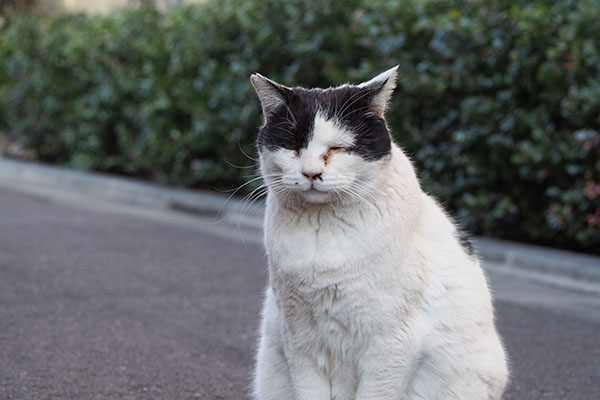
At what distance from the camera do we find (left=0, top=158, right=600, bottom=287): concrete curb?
21.8 feet

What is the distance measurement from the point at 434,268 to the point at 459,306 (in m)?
0.16

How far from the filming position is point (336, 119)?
313 centimetres

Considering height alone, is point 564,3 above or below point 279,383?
above

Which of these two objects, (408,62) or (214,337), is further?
(408,62)

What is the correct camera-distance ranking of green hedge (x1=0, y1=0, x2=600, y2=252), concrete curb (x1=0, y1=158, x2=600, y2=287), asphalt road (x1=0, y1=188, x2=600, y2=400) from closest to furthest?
asphalt road (x1=0, y1=188, x2=600, y2=400), concrete curb (x1=0, y1=158, x2=600, y2=287), green hedge (x1=0, y1=0, x2=600, y2=252)

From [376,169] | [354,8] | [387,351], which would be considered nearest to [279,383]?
[387,351]

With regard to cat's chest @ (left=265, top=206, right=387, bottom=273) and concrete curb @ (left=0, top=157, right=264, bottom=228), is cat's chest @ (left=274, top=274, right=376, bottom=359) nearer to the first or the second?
cat's chest @ (left=265, top=206, right=387, bottom=273)

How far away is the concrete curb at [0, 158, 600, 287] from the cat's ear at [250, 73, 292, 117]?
8.06 ft

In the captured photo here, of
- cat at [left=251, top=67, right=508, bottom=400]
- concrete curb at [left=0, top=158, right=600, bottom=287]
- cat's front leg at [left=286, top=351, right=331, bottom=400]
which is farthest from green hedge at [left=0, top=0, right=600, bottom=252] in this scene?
cat's front leg at [left=286, top=351, right=331, bottom=400]

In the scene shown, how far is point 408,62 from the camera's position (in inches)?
318

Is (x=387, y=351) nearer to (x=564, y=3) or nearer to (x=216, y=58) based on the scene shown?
(x=564, y=3)

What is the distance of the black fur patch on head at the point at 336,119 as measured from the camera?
313 cm

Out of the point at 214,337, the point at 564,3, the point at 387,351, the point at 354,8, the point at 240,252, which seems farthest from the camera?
the point at 354,8

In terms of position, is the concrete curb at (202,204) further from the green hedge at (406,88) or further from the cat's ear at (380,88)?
the cat's ear at (380,88)
